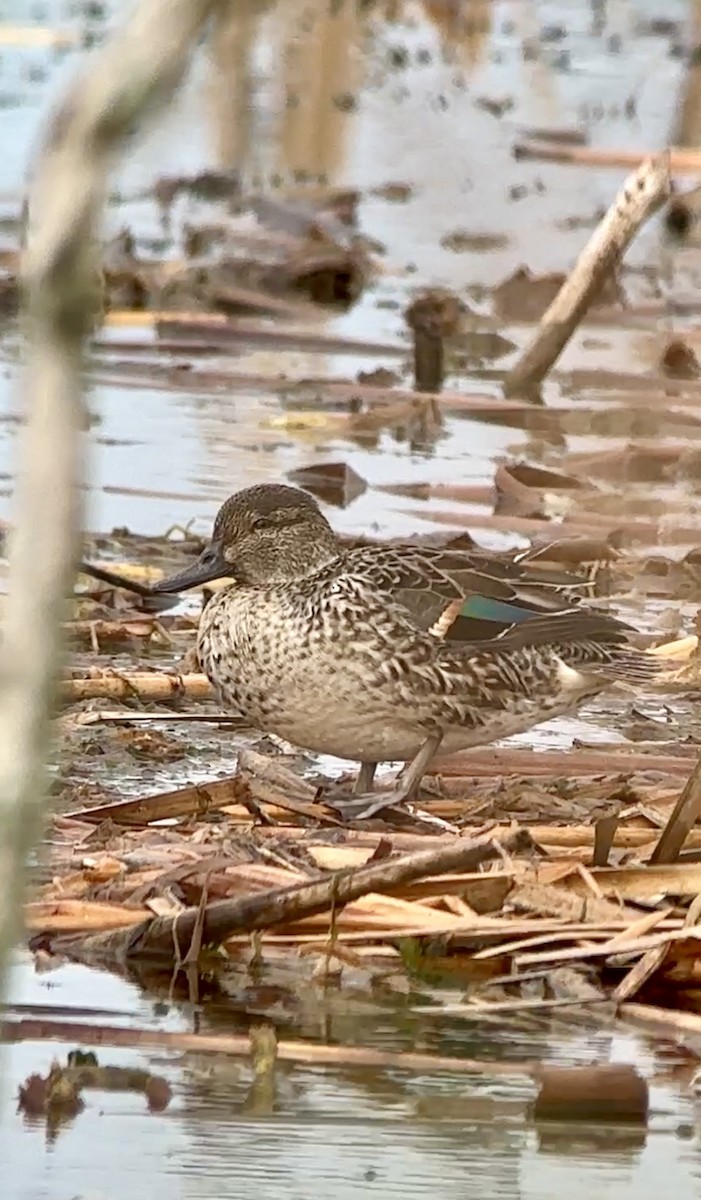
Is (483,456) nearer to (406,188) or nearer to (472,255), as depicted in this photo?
(472,255)

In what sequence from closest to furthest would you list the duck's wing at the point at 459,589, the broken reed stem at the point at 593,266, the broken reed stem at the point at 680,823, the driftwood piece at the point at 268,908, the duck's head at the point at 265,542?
the driftwood piece at the point at 268,908 < the broken reed stem at the point at 680,823 < the duck's wing at the point at 459,589 < the duck's head at the point at 265,542 < the broken reed stem at the point at 593,266

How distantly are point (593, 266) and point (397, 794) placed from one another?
174 inches

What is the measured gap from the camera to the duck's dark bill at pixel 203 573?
5781mm

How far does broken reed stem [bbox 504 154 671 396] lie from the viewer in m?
8.82

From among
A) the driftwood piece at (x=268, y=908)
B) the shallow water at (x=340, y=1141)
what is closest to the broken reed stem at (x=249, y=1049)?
the shallow water at (x=340, y=1141)

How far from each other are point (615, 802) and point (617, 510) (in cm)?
317

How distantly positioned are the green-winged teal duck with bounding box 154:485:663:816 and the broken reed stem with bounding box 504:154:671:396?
347 centimetres

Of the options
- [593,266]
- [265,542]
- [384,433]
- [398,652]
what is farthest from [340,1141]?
[593,266]

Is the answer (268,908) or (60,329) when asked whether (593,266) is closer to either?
(268,908)

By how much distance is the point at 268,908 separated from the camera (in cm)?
405

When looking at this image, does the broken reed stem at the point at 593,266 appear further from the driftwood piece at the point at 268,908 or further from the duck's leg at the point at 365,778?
the driftwood piece at the point at 268,908

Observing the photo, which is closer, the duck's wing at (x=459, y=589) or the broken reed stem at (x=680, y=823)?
the broken reed stem at (x=680, y=823)

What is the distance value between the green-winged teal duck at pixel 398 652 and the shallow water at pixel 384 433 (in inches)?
16.2

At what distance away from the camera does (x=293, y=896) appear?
4.07 metres
